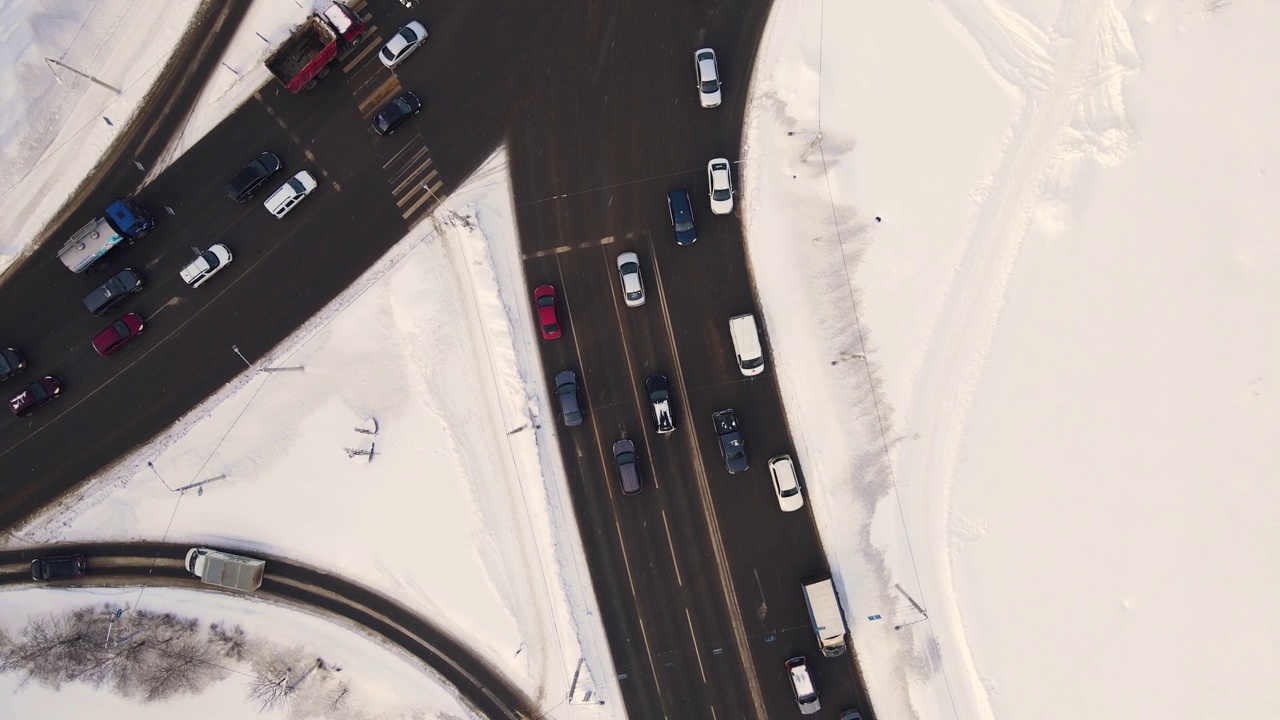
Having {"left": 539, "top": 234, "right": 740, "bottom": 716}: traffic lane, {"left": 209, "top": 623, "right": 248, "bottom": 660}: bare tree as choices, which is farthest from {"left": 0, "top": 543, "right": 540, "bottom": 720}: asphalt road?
{"left": 539, "top": 234, "right": 740, "bottom": 716}: traffic lane

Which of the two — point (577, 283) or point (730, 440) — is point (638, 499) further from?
point (577, 283)

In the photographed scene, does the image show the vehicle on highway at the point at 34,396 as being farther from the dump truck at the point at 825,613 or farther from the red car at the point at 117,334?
→ the dump truck at the point at 825,613

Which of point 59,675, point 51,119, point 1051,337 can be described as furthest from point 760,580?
point 51,119

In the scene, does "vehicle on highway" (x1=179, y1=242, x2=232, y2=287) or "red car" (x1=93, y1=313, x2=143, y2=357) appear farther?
"red car" (x1=93, y1=313, x2=143, y2=357)

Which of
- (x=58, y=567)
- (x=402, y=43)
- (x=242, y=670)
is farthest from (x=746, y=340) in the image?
(x=58, y=567)

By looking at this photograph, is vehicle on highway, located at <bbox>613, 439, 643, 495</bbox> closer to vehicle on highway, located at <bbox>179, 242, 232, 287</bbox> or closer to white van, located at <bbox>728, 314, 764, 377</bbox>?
white van, located at <bbox>728, 314, 764, 377</bbox>

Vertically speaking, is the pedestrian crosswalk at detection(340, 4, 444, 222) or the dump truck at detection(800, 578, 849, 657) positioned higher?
the pedestrian crosswalk at detection(340, 4, 444, 222)

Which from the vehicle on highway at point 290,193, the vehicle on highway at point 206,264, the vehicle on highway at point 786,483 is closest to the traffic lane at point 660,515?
the vehicle on highway at point 786,483
